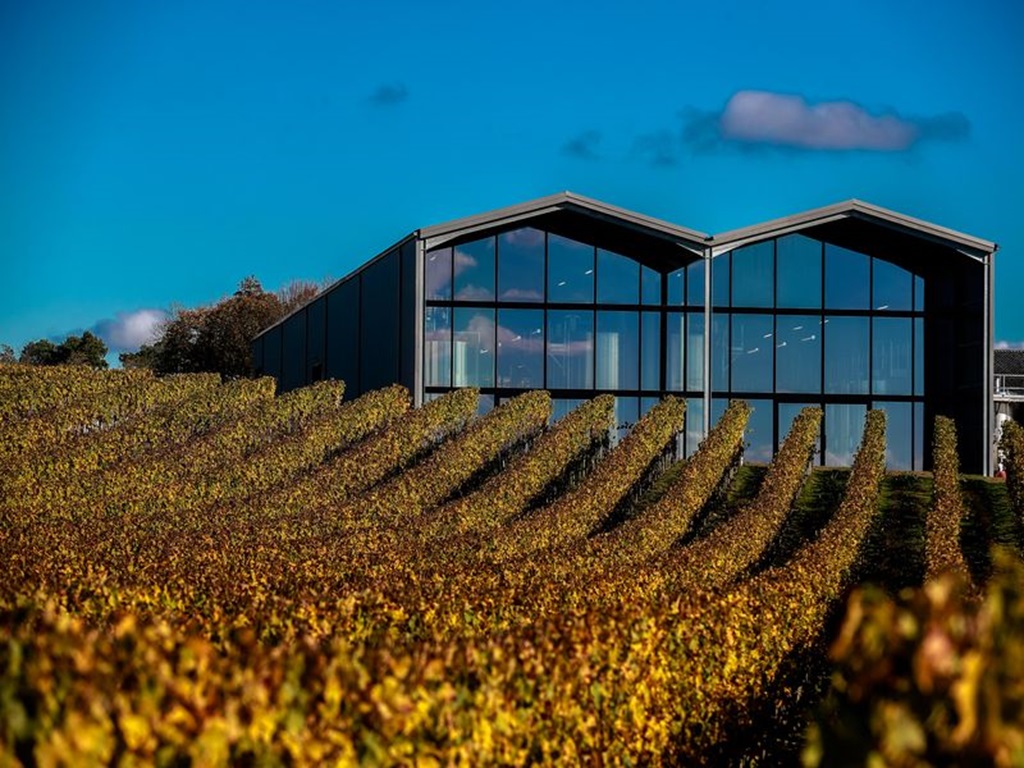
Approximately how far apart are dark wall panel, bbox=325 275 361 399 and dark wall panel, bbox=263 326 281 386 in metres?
7.75

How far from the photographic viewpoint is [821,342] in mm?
36844

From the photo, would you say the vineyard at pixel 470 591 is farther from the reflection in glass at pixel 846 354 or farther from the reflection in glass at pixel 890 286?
the reflection in glass at pixel 890 286

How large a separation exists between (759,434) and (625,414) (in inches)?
150

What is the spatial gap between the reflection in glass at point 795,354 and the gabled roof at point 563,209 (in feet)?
12.7

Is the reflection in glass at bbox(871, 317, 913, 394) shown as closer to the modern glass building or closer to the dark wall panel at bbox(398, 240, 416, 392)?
the modern glass building

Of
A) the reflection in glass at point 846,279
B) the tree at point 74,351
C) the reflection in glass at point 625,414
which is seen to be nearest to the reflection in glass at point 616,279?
the reflection in glass at point 625,414

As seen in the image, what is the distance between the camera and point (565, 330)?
35.9 meters

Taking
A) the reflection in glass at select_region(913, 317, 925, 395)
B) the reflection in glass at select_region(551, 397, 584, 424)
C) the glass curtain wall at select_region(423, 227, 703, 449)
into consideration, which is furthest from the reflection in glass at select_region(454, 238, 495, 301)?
the reflection in glass at select_region(913, 317, 925, 395)

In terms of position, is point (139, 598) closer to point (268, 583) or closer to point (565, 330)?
point (268, 583)

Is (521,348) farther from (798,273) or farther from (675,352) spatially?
(798,273)

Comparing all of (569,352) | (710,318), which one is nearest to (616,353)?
(569,352)

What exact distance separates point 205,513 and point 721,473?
12.7 m

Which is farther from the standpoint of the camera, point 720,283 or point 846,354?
point 846,354

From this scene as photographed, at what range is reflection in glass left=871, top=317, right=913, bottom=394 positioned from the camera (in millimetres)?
37031
